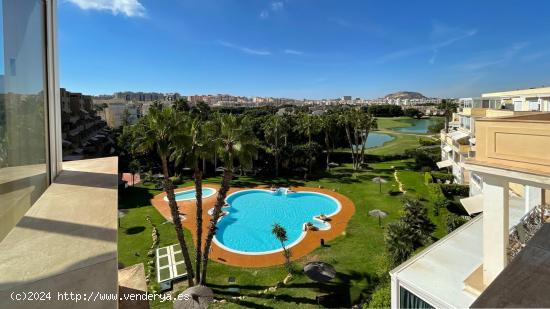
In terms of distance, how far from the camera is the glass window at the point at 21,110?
269 cm

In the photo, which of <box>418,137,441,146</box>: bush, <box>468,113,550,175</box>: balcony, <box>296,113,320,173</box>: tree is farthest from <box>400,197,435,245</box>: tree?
<box>418,137,441,146</box>: bush

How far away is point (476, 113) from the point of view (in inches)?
990

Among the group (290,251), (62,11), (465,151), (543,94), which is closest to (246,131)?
(290,251)

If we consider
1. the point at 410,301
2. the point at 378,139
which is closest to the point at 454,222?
the point at 410,301

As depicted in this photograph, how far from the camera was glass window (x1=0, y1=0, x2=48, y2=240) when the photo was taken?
269cm

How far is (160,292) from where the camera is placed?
46.1 feet

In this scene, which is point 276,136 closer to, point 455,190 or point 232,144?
point 455,190

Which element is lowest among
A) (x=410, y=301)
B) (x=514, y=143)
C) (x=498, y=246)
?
(x=410, y=301)

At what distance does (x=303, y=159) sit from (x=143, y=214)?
70.4 feet

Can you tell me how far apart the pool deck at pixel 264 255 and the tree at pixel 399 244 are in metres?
5.41

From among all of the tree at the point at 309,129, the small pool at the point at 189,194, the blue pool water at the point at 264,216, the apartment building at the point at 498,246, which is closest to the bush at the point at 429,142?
the tree at the point at 309,129

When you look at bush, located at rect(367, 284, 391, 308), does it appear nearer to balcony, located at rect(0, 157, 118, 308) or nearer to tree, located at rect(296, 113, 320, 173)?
balcony, located at rect(0, 157, 118, 308)

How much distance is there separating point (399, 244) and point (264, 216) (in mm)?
12728

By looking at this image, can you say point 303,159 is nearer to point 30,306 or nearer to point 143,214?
point 143,214
